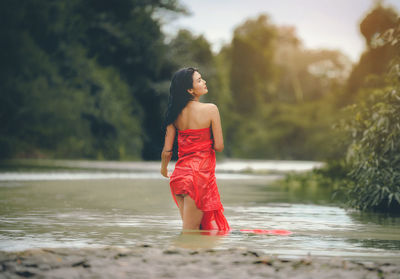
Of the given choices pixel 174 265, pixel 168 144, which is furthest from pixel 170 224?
pixel 174 265

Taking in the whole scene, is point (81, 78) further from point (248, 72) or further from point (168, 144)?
point (248, 72)

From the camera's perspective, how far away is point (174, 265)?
553 centimetres

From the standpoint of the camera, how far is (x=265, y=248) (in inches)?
267

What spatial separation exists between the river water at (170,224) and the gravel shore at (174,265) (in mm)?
641

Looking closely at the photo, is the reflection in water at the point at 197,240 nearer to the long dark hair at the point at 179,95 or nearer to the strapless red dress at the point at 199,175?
the strapless red dress at the point at 199,175

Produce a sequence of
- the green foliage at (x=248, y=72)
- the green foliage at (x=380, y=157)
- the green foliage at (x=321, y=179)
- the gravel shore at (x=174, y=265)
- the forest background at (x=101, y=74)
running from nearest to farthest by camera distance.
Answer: the gravel shore at (x=174, y=265) → the green foliage at (x=380, y=157) → the green foliage at (x=321, y=179) → the forest background at (x=101, y=74) → the green foliage at (x=248, y=72)

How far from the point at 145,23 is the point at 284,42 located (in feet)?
179

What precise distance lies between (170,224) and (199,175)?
138 centimetres

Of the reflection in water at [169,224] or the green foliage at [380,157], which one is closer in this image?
the reflection in water at [169,224]

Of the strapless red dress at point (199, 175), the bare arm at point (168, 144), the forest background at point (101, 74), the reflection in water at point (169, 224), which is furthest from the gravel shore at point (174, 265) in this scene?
the forest background at point (101, 74)

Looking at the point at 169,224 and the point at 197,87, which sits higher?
the point at 197,87

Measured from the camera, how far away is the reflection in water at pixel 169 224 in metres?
7.00

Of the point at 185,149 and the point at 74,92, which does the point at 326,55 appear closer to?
the point at 74,92

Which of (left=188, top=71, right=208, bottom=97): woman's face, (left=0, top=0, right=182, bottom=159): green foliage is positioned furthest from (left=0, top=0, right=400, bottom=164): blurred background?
(left=188, top=71, right=208, bottom=97): woman's face
